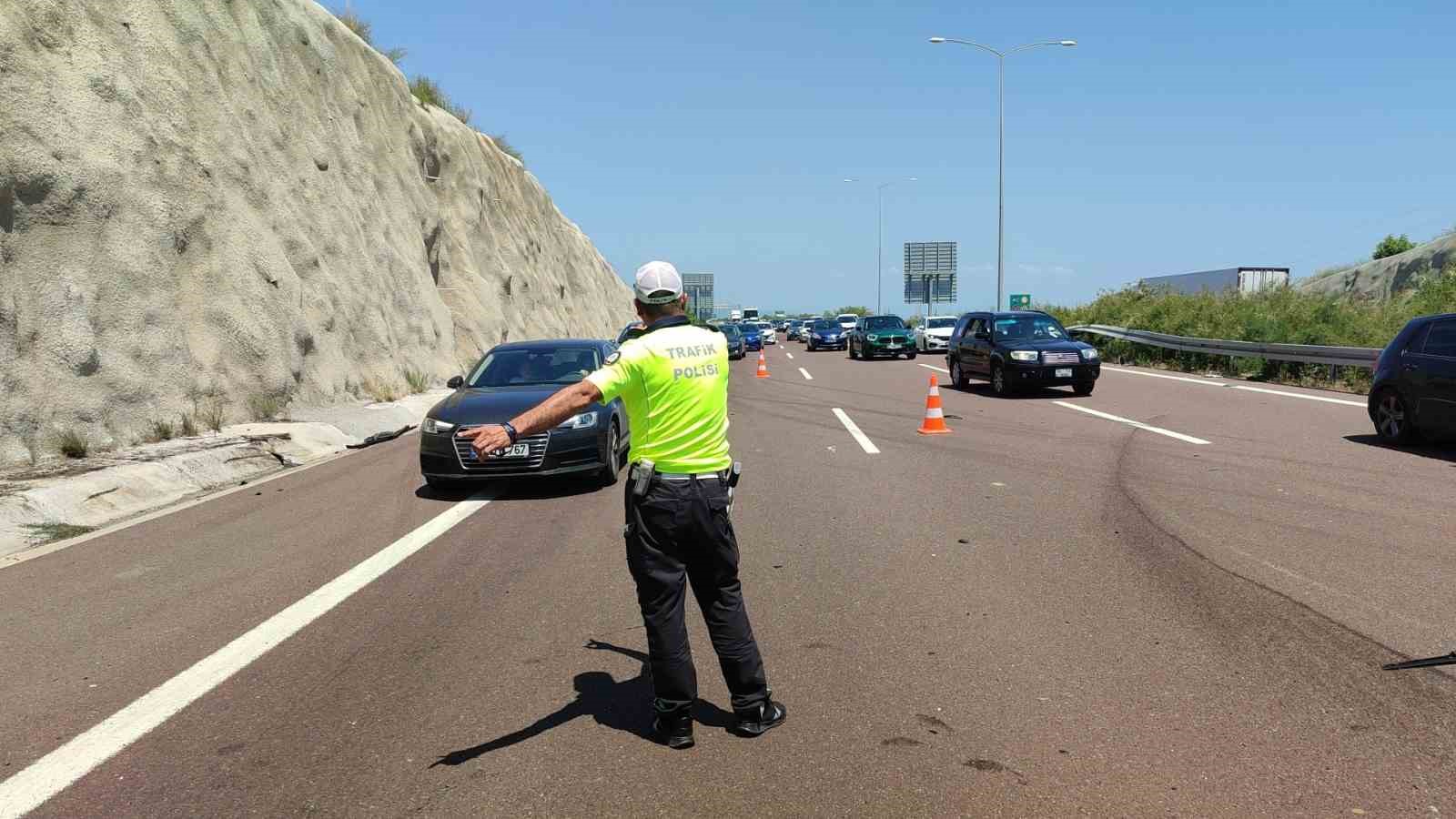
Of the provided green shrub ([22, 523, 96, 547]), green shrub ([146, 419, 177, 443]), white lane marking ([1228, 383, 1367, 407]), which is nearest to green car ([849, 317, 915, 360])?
white lane marking ([1228, 383, 1367, 407])

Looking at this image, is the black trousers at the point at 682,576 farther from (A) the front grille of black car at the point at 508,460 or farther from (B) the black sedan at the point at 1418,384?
(B) the black sedan at the point at 1418,384

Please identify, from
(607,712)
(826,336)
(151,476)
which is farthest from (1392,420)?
(826,336)

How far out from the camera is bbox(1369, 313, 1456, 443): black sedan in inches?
458

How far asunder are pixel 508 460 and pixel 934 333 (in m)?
36.7

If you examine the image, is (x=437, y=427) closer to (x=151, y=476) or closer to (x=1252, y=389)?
(x=151, y=476)

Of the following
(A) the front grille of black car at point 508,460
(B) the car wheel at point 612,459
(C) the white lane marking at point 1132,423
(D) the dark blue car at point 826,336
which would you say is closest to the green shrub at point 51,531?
(A) the front grille of black car at point 508,460

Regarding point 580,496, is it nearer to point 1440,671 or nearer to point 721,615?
point 721,615

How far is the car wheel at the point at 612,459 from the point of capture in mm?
10867

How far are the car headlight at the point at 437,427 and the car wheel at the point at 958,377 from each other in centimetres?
1491

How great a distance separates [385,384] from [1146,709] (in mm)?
19841

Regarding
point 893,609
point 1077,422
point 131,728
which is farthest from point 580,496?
point 1077,422

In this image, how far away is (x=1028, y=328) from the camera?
2205 cm

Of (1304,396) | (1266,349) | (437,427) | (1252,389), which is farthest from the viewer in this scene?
(1266,349)

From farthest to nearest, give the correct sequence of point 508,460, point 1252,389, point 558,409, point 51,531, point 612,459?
point 1252,389, point 612,459, point 508,460, point 51,531, point 558,409
